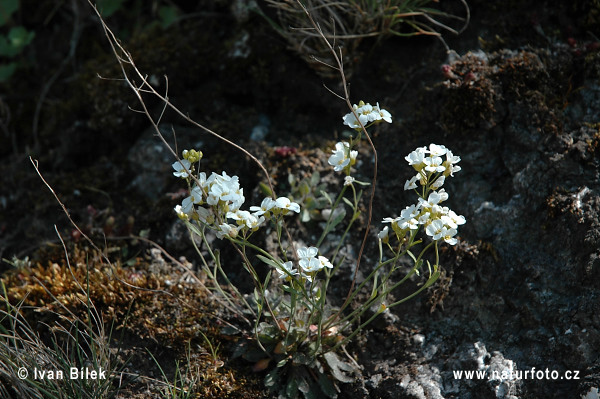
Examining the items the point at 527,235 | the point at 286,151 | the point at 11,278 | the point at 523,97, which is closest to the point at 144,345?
the point at 11,278

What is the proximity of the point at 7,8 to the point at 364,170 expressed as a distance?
2924 millimetres

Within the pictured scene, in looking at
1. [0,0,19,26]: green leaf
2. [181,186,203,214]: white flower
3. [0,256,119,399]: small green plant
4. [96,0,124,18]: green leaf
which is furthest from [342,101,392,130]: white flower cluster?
[0,0,19,26]: green leaf

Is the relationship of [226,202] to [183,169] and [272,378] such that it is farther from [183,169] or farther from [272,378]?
[272,378]

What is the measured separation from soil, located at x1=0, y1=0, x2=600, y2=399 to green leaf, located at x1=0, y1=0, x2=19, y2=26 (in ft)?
0.90

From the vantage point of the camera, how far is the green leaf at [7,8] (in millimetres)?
3971

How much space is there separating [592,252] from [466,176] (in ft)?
2.32

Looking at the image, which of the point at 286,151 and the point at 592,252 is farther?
the point at 286,151

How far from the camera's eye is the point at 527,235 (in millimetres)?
2617

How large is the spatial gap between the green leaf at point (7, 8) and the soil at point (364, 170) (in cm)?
28

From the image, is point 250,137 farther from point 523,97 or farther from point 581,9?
point 581,9

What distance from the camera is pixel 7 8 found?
3.99 metres

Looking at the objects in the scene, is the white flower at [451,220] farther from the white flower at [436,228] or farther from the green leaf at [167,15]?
the green leaf at [167,15]

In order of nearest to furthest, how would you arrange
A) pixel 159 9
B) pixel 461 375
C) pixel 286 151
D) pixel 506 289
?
pixel 461 375 < pixel 506 289 < pixel 286 151 < pixel 159 9

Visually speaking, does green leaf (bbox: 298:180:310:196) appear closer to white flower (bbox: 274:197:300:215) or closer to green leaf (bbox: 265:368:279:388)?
white flower (bbox: 274:197:300:215)
